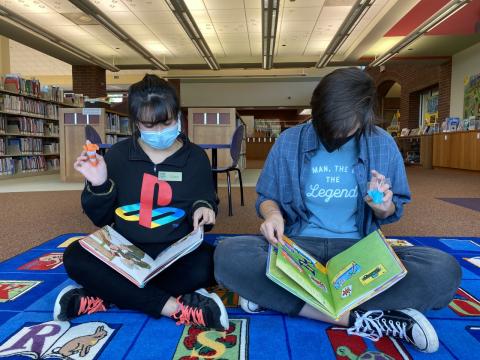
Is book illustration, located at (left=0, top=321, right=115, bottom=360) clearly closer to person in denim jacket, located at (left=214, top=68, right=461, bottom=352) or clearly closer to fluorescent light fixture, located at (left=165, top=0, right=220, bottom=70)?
person in denim jacket, located at (left=214, top=68, right=461, bottom=352)

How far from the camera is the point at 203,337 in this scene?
3.56 ft

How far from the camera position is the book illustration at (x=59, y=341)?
990 millimetres

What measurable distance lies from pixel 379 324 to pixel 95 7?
720 centimetres

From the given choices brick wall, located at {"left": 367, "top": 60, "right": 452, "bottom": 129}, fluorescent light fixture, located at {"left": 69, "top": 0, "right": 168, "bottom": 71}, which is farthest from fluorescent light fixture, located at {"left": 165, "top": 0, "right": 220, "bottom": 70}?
brick wall, located at {"left": 367, "top": 60, "right": 452, "bottom": 129}

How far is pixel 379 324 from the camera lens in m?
1.07

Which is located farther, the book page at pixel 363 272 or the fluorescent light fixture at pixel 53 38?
the fluorescent light fixture at pixel 53 38

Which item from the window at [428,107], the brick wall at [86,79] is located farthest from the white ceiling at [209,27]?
the window at [428,107]

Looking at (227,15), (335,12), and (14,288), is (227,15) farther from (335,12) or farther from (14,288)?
(14,288)

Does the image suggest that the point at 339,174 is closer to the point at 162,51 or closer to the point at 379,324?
the point at 379,324

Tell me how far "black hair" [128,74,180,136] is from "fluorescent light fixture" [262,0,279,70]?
18.8 feet

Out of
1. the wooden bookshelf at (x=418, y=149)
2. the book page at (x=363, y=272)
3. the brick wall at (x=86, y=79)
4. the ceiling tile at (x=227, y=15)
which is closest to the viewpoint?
the book page at (x=363, y=272)

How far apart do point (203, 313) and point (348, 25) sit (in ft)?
25.3

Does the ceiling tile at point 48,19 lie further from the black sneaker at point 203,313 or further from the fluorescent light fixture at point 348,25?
the black sneaker at point 203,313

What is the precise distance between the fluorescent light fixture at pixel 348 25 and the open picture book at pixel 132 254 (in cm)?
655
